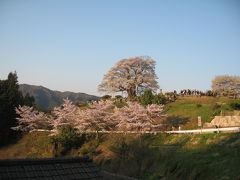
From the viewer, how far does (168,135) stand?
29.1 metres

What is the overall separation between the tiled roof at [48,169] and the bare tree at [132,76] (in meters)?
51.4

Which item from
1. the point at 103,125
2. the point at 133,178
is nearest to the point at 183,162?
the point at 133,178

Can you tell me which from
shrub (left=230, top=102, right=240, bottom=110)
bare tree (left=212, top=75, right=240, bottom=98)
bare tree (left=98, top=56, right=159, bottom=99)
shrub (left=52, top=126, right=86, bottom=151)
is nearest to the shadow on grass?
shrub (left=230, top=102, right=240, bottom=110)

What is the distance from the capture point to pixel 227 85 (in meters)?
71.2

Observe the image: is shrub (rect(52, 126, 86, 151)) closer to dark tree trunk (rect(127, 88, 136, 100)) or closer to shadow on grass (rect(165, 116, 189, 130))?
Answer: shadow on grass (rect(165, 116, 189, 130))

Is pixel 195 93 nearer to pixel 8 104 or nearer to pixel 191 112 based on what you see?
pixel 191 112

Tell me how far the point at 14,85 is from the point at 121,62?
79.1ft

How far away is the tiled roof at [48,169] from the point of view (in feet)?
27.2

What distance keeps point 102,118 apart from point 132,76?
27594 millimetres

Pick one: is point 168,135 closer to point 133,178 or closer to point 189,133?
point 189,133

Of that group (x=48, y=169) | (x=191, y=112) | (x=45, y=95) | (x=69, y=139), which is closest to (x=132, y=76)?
(x=191, y=112)

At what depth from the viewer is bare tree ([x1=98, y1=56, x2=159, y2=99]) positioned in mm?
61025

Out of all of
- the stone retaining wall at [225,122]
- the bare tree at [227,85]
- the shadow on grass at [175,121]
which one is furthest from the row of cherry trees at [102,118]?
the bare tree at [227,85]

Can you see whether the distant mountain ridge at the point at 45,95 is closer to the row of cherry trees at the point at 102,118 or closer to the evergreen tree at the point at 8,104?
the evergreen tree at the point at 8,104
